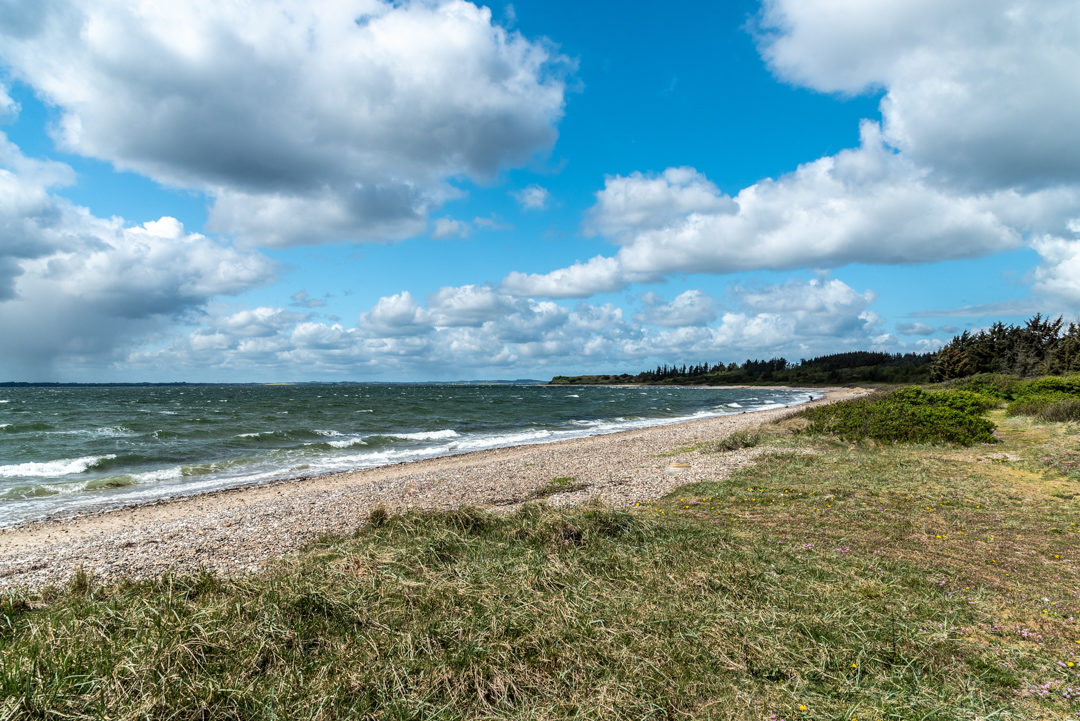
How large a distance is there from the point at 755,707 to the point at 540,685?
1622 mm

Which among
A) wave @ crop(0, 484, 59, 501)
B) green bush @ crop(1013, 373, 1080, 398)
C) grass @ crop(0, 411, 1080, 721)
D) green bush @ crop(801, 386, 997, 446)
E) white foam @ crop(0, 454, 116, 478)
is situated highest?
green bush @ crop(1013, 373, 1080, 398)

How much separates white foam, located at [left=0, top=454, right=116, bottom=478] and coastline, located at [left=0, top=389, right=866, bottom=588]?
8513mm

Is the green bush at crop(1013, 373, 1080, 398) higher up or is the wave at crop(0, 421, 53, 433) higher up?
the green bush at crop(1013, 373, 1080, 398)

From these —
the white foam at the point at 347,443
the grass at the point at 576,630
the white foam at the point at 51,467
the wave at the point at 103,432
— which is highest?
the grass at the point at 576,630

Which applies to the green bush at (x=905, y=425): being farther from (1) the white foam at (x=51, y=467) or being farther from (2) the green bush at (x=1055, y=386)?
(1) the white foam at (x=51, y=467)

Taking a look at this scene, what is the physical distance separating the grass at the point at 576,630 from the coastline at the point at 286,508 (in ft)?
8.03

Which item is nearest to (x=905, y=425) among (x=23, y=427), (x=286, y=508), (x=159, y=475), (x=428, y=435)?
(x=286, y=508)

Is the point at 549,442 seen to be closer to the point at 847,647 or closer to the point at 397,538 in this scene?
the point at 397,538

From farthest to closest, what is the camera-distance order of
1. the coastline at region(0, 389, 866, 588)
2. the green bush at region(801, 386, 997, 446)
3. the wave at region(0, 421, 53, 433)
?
the wave at region(0, 421, 53, 433) → the green bush at region(801, 386, 997, 446) → the coastline at region(0, 389, 866, 588)

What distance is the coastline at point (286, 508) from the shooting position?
938cm

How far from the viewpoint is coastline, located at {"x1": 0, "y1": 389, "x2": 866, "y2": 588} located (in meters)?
9.38

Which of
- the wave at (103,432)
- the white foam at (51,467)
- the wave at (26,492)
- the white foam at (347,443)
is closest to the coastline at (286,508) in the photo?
the wave at (26,492)

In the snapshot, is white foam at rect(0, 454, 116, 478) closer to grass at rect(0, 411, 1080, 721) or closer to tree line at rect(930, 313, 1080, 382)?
grass at rect(0, 411, 1080, 721)

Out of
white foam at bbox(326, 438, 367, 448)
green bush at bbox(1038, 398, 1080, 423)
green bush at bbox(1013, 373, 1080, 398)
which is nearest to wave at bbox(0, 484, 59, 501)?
white foam at bbox(326, 438, 367, 448)
